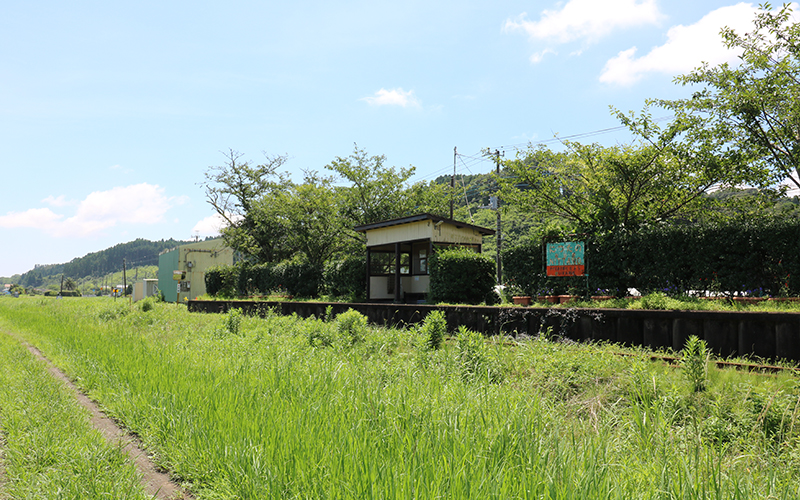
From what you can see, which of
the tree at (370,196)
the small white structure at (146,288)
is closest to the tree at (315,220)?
the tree at (370,196)

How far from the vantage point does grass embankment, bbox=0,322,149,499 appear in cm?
318

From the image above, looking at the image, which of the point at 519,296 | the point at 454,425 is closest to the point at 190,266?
the point at 519,296

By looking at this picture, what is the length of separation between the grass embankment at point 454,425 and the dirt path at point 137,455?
11 cm

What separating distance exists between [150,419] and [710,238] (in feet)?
36.8

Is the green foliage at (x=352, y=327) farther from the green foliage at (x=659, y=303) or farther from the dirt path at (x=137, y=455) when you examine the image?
the green foliage at (x=659, y=303)

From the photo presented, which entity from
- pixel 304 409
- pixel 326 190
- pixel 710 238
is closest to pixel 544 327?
pixel 710 238

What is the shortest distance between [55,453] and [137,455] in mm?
612

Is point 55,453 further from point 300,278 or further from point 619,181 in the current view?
point 300,278

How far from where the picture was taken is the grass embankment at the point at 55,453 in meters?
3.18

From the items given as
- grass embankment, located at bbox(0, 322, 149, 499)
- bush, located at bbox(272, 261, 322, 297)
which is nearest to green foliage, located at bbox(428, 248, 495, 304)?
bush, located at bbox(272, 261, 322, 297)

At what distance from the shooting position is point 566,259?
12.6 metres

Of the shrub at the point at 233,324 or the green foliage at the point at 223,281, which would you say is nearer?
the shrub at the point at 233,324

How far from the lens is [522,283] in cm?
1373

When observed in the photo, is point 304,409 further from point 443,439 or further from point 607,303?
point 607,303
